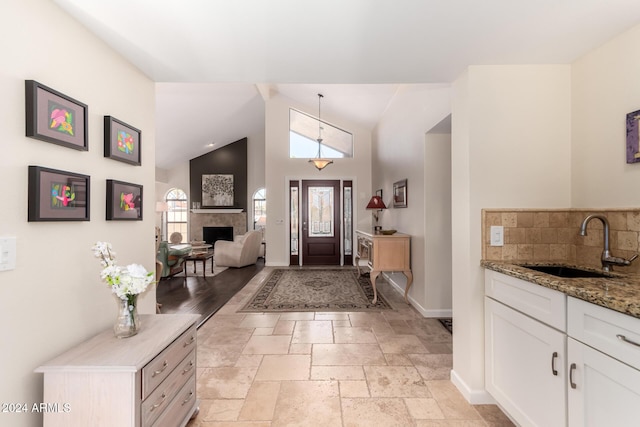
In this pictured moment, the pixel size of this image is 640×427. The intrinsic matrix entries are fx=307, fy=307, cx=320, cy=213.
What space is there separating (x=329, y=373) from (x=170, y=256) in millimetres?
3984

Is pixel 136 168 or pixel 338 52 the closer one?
pixel 338 52

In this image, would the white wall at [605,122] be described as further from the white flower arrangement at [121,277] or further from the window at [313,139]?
the window at [313,139]

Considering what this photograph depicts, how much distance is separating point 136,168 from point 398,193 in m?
3.72

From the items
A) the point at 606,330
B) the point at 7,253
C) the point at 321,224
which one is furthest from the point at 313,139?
the point at 606,330

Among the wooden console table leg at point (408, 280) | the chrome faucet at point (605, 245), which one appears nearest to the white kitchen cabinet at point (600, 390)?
the chrome faucet at point (605, 245)

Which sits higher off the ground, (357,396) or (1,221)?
(1,221)

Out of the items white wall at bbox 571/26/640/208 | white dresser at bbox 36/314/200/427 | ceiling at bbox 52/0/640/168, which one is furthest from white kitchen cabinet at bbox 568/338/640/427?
white dresser at bbox 36/314/200/427

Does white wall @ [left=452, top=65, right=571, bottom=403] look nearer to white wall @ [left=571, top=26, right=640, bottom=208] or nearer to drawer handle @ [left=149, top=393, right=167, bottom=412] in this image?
white wall @ [left=571, top=26, right=640, bottom=208]

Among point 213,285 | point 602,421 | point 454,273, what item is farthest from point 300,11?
point 213,285

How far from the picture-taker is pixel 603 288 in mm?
1234

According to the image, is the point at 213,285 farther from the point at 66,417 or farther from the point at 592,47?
the point at 592,47

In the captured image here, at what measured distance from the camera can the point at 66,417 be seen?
123 centimetres

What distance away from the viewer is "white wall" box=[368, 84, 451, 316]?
3.40 metres

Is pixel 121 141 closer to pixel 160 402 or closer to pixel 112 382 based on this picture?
pixel 112 382
